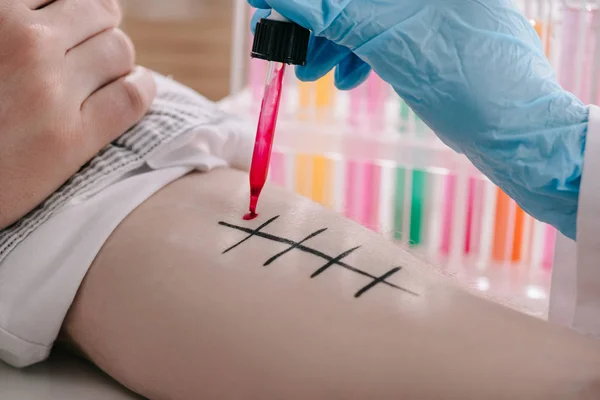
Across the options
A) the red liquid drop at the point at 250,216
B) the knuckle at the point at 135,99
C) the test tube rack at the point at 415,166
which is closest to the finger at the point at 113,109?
the knuckle at the point at 135,99

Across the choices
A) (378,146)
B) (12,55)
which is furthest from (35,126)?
(378,146)

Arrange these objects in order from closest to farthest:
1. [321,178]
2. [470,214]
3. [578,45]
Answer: [578,45], [470,214], [321,178]

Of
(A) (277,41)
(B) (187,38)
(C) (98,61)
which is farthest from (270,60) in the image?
(B) (187,38)

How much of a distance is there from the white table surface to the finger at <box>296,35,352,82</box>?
1.62 ft

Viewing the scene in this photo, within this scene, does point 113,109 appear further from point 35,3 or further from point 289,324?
point 289,324

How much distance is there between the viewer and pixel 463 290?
0.66m

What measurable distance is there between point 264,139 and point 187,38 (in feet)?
5.04

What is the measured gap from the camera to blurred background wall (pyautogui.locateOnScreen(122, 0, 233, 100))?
2156 millimetres

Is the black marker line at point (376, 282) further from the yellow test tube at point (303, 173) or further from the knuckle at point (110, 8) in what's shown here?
the yellow test tube at point (303, 173)

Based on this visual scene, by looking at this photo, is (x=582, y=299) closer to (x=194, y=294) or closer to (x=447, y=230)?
(x=194, y=294)

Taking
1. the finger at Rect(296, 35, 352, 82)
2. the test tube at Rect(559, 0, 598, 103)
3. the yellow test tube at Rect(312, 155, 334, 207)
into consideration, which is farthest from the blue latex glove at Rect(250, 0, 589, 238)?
the yellow test tube at Rect(312, 155, 334, 207)

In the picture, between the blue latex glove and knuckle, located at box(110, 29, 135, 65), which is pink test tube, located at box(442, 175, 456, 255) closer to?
→ the blue latex glove

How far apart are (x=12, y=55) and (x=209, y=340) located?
1.28ft

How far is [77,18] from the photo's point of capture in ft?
2.68
